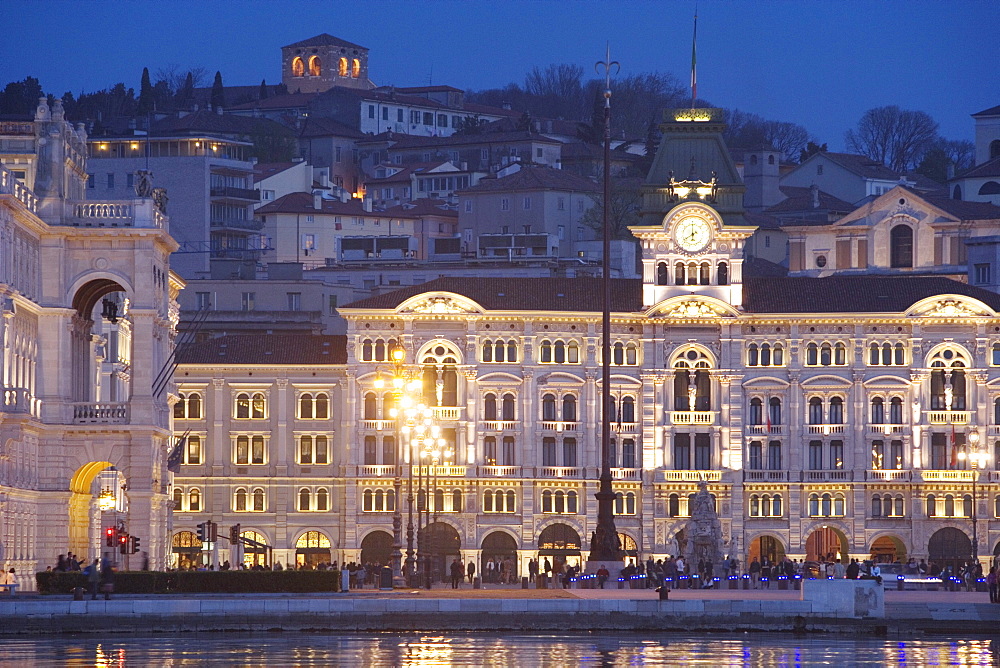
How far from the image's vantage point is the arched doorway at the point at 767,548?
125 metres

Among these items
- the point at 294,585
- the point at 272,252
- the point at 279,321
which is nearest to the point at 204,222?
the point at 272,252

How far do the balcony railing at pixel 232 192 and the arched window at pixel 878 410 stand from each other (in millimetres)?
55439

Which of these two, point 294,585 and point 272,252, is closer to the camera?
point 294,585

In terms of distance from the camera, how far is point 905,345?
12575 centimetres

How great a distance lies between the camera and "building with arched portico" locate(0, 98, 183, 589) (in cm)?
8112

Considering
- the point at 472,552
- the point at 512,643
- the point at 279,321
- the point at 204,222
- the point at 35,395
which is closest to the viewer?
the point at 512,643

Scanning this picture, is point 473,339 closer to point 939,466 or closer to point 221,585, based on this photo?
point 939,466

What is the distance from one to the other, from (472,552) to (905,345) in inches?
923

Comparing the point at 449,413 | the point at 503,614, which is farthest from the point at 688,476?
the point at 503,614

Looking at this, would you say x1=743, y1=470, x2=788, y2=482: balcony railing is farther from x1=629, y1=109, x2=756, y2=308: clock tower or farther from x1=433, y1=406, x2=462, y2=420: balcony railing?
x1=433, y1=406, x2=462, y2=420: balcony railing

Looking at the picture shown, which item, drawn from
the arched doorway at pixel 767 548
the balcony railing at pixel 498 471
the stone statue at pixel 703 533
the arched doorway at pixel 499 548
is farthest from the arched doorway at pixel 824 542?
the balcony railing at pixel 498 471

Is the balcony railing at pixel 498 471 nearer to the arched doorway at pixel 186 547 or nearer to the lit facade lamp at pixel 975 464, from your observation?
the arched doorway at pixel 186 547

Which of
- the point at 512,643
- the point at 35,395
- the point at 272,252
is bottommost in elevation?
the point at 512,643

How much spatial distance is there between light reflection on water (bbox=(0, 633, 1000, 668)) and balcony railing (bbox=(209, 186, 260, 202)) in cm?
10392
